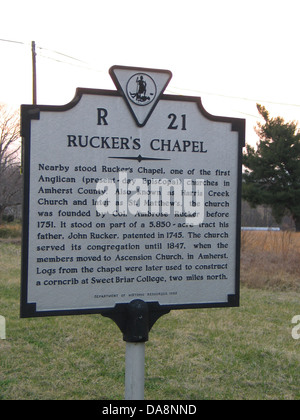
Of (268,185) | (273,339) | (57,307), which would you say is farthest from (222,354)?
(268,185)

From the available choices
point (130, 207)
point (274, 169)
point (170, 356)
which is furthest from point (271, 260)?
point (274, 169)

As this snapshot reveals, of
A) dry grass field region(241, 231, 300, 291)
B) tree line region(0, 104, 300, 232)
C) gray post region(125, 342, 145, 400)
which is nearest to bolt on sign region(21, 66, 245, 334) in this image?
gray post region(125, 342, 145, 400)

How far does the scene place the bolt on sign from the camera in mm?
3084

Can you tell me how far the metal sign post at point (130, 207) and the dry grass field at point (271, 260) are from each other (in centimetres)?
732

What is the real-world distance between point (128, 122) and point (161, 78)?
371 millimetres

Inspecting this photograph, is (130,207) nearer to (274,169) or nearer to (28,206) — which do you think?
(28,206)

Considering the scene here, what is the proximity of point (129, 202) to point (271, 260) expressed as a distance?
10.1 m

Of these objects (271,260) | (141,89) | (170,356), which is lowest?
(170,356)

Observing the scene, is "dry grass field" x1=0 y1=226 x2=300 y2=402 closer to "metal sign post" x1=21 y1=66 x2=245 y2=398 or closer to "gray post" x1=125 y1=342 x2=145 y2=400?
"gray post" x1=125 y1=342 x2=145 y2=400

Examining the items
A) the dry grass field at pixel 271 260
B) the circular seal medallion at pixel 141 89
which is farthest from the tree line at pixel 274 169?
the circular seal medallion at pixel 141 89

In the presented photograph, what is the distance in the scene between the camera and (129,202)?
3203mm

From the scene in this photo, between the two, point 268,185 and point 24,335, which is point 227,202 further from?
point 268,185

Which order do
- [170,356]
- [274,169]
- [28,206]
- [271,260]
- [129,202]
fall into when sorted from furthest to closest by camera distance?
[274,169] < [271,260] < [170,356] < [129,202] < [28,206]

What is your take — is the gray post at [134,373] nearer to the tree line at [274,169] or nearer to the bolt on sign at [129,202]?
the bolt on sign at [129,202]
